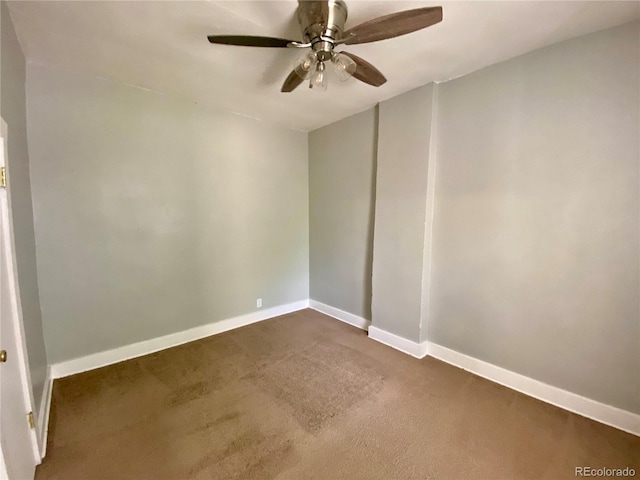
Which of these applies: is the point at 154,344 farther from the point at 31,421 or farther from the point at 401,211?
the point at 401,211

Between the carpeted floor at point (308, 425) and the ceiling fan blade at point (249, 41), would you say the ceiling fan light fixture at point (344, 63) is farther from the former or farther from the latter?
the carpeted floor at point (308, 425)

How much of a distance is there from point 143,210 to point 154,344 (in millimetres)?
1414

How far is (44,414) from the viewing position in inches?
72.8

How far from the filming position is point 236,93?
2746mm

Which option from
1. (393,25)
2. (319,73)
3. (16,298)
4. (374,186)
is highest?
(393,25)

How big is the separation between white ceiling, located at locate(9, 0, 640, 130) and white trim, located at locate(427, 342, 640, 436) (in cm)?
256

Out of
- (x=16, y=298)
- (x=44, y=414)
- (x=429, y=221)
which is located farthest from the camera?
(x=429, y=221)

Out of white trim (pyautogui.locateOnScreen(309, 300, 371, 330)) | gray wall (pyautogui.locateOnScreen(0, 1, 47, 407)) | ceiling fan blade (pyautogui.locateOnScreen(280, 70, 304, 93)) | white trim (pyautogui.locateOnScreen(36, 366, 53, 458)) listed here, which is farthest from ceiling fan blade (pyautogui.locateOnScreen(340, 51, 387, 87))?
white trim (pyautogui.locateOnScreen(36, 366, 53, 458))

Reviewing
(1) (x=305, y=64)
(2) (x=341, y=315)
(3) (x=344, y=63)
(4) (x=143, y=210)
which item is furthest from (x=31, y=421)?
(2) (x=341, y=315)

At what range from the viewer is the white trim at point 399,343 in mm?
2762

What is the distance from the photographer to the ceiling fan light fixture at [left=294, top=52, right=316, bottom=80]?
165 centimetres

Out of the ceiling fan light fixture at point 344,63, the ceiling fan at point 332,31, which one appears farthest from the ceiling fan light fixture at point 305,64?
the ceiling fan light fixture at point 344,63

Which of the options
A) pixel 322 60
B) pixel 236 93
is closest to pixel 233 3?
pixel 322 60

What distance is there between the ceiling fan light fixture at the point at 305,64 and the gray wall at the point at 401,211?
4.43 feet
